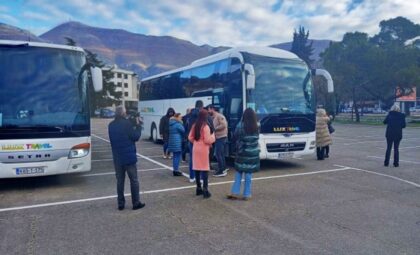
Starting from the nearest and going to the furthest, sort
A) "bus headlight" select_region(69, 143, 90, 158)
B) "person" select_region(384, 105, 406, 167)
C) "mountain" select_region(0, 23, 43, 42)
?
"bus headlight" select_region(69, 143, 90, 158) → "mountain" select_region(0, 23, 43, 42) → "person" select_region(384, 105, 406, 167)

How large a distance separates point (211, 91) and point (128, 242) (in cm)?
726

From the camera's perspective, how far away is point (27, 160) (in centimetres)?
705

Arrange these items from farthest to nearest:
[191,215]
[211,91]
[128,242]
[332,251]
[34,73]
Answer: [211,91]
[34,73]
[191,215]
[128,242]
[332,251]

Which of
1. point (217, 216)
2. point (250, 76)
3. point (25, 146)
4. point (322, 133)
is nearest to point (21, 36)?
point (25, 146)

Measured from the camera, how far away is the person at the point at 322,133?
11.7 metres

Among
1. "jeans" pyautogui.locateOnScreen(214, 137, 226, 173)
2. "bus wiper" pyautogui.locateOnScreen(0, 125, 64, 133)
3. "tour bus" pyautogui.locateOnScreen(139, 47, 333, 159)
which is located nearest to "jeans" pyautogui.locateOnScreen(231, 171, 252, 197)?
"jeans" pyautogui.locateOnScreen(214, 137, 226, 173)

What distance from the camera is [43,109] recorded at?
734cm

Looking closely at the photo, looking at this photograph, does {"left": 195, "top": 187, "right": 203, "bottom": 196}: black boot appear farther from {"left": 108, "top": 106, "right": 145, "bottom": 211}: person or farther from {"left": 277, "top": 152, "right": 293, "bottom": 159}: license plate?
{"left": 277, "top": 152, "right": 293, "bottom": 159}: license plate

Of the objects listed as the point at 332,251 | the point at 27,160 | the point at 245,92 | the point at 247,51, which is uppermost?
the point at 247,51

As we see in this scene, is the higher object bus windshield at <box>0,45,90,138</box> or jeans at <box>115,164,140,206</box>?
bus windshield at <box>0,45,90,138</box>

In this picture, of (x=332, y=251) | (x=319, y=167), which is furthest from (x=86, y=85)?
(x=319, y=167)

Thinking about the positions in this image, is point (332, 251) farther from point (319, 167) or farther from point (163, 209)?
point (319, 167)

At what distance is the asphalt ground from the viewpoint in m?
4.42

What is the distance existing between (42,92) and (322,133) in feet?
28.3
